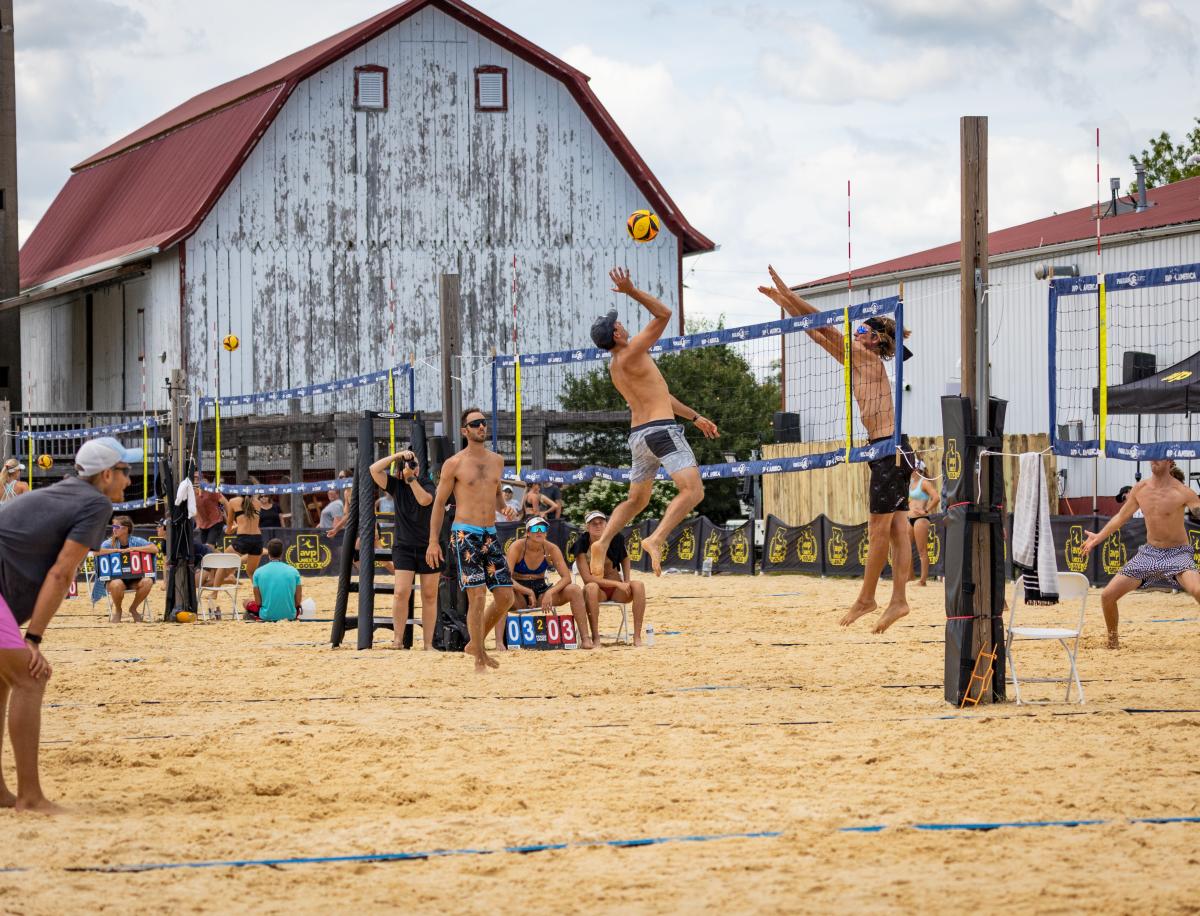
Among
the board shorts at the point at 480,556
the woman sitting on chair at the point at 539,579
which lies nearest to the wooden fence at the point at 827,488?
the woman sitting on chair at the point at 539,579

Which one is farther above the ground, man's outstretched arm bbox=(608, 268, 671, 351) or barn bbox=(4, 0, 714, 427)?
barn bbox=(4, 0, 714, 427)

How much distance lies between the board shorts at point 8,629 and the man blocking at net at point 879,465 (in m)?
4.47

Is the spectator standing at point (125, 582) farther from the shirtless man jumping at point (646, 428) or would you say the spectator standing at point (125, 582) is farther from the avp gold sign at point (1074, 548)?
the avp gold sign at point (1074, 548)

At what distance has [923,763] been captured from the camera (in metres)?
6.53

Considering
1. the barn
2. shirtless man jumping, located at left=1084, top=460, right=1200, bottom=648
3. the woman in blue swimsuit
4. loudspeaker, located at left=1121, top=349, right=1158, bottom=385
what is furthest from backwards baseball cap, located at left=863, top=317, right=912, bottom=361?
the barn

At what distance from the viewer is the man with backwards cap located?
5.58 metres

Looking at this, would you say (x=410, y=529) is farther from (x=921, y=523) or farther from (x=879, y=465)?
→ (x=921, y=523)

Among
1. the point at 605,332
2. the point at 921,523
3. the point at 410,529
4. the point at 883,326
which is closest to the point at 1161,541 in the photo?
the point at 883,326

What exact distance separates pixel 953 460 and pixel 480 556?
3.18 m

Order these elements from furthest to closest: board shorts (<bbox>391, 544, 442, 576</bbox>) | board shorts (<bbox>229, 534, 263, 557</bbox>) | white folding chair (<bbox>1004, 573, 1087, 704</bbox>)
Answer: board shorts (<bbox>229, 534, 263, 557</bbox>)
board shorts (<bbox>391, 544, 442, 576</bbox>)
white folding chair (<bbox>1004, 573, 1087, 704</bbox>)

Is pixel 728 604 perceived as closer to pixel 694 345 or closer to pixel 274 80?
pixel 694 345

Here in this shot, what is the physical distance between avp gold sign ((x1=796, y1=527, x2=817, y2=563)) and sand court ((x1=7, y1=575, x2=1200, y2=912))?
9.68 m

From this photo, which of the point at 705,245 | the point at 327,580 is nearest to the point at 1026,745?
the point at 327,580

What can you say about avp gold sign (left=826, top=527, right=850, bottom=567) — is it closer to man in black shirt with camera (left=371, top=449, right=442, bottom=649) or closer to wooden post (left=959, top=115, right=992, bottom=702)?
man in black shirt with camera (left=371, top=449, right=442, bottom=649)
